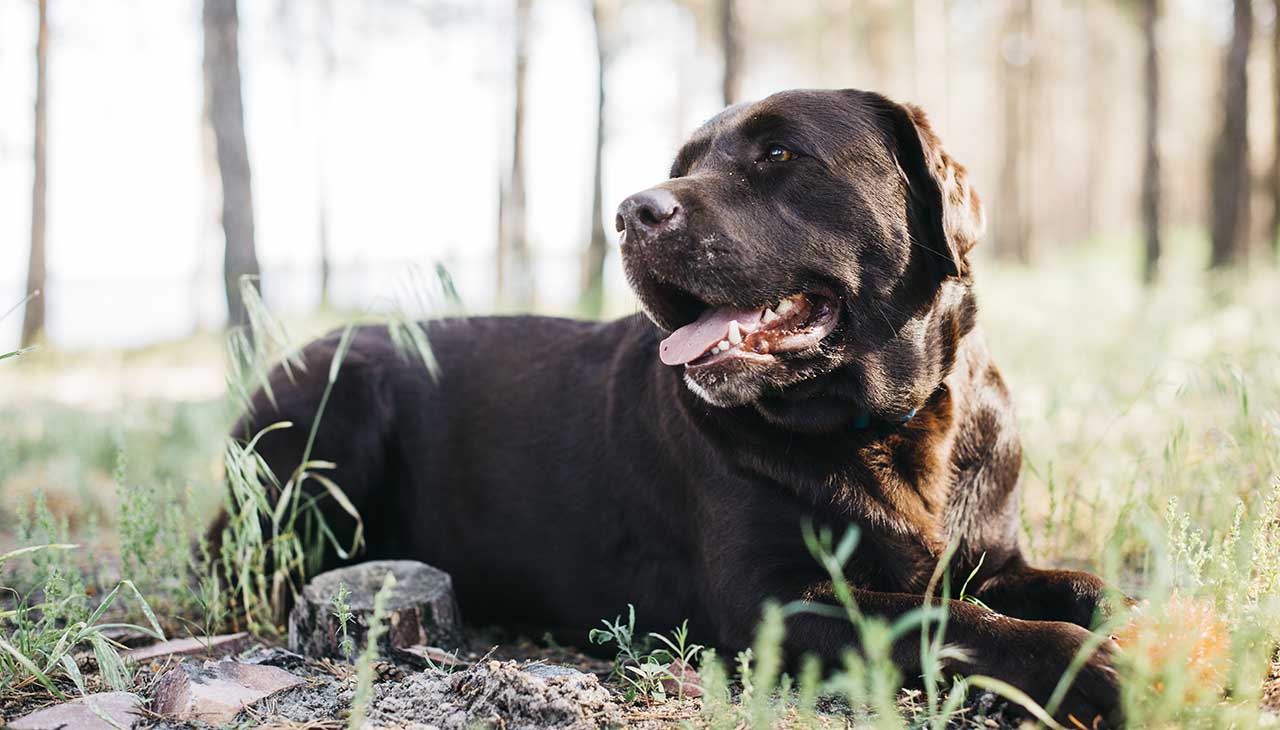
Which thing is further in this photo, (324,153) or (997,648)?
(324,153)

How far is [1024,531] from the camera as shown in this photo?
10.8ft

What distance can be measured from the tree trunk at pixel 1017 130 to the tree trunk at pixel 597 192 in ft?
39.1

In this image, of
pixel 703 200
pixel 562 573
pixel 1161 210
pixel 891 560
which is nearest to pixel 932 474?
pixel 891 560

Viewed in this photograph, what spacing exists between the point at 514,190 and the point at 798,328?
14.3 meters

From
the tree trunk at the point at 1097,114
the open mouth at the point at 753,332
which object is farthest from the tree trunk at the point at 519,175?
the tree trunk at the point at 1097,114

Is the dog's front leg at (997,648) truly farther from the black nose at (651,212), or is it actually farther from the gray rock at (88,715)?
the gray rock at (88,715)

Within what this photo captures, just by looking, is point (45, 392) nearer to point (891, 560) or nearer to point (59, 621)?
point (59, 621)

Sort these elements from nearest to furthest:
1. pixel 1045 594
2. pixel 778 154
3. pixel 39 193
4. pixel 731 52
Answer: pixel 1045 594, pixel 778 154, pixel 731 52, pixel 39 193

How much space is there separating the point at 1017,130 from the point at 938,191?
24.0 meters

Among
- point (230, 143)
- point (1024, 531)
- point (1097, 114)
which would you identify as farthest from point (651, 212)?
point (1097, 114)

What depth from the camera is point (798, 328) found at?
276cm

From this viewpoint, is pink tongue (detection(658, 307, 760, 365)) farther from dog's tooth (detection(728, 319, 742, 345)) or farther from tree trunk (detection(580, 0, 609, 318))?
tree trunk (detection(580, 0, 609, 318))

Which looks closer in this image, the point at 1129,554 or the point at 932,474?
the point at 932,474

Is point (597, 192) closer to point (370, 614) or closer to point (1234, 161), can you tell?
point (1234, 161)
